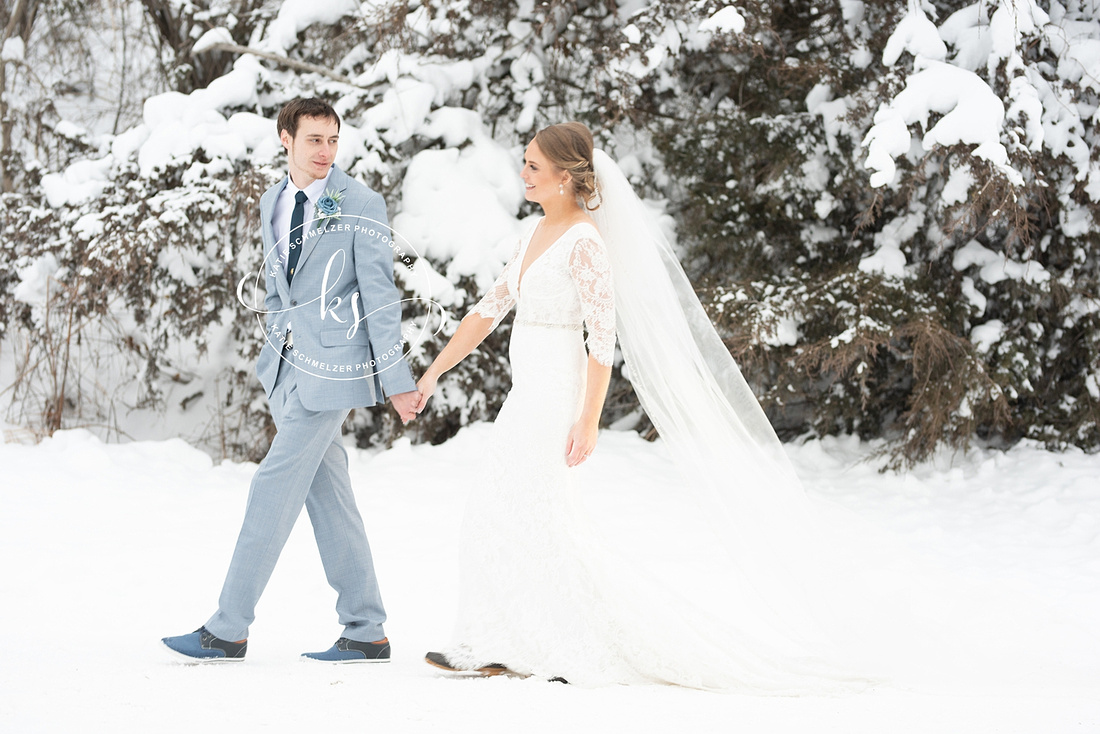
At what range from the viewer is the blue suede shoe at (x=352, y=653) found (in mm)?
2764

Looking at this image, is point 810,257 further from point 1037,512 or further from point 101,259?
point 101,259

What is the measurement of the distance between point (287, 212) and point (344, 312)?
377mm

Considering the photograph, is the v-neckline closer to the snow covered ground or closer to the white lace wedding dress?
the white lace wedding dress

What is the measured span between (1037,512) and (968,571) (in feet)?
3.88

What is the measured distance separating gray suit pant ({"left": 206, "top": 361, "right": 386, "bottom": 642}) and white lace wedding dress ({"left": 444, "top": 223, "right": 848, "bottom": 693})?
339mm

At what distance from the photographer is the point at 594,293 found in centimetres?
262

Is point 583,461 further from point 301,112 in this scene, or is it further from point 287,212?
point 301,112

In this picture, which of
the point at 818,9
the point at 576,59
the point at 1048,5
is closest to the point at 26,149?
the point at 576,59

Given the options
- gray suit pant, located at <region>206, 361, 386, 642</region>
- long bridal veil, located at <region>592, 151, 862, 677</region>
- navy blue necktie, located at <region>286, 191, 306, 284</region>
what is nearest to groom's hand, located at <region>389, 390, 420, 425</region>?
gray suit pant, located at <region>206, 361, 386, 642</region>

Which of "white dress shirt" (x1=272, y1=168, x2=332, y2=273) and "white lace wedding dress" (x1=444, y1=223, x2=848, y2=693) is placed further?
"white dress shirt" (x1=272, y1=168, x2=332, y2=273)

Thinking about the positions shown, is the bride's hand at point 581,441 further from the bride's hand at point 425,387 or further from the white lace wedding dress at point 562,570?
the bride's hand at point 425,387

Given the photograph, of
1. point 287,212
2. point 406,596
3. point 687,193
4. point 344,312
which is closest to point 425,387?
point 344,312

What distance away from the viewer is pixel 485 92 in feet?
20.8

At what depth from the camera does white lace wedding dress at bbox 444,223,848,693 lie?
2605mm
